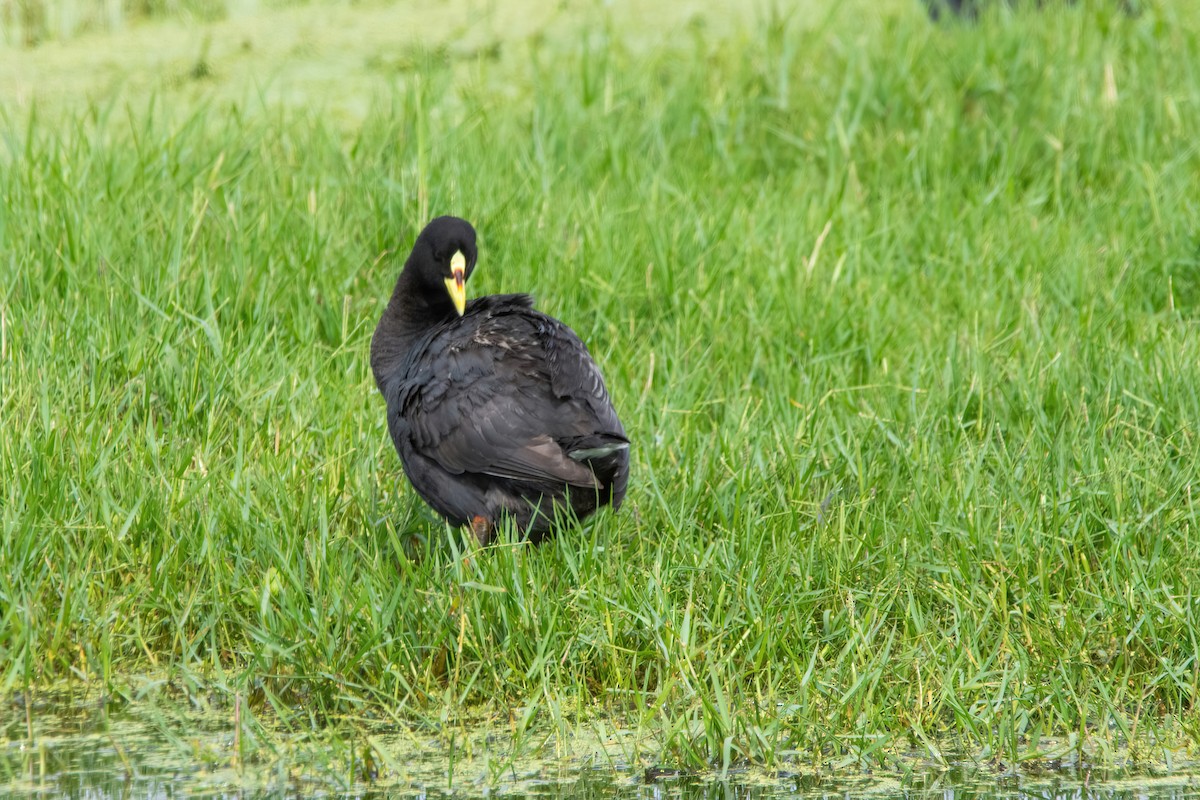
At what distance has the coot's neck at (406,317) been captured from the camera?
4238 mm

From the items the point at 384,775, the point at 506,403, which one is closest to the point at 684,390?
the point at 506,403

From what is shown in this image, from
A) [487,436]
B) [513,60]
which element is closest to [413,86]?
[513,60]

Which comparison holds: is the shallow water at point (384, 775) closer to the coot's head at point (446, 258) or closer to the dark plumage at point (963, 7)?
the coot's head at point (446, 258)

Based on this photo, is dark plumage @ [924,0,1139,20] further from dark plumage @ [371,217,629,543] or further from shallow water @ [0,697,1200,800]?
shallow water @ [0,697,1200,800]

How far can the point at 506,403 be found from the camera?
144 inches

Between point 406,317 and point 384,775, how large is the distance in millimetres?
1685

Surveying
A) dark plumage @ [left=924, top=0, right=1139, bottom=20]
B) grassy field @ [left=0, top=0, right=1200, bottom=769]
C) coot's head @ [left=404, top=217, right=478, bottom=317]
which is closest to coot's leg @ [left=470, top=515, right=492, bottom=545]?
grassy field @ [left=0, top=0, right=1200, bottom=769]

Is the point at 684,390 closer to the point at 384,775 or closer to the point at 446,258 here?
the point at 446,258

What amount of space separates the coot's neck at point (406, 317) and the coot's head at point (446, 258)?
0.02 metres

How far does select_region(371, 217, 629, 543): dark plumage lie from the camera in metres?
3.61

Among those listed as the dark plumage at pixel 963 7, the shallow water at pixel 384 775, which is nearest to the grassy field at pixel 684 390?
the shallow water at pixel 384 775

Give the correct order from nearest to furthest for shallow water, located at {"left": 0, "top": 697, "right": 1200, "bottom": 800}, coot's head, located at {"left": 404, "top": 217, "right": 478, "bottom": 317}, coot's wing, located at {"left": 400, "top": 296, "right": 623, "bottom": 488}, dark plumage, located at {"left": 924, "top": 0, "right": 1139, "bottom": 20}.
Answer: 1. shallow water, located at {"left": 0, "top": 697, "right": 1200, "bottom": 800}
2. coot's wing, located at {"left": 400, "top": 296, "right": 623, "bottom": 488}
3. coot's head, located at {"left": 404, "top": 217, "right": 478, "bottom": 317}
4. dark plumage, located at {"left": 924, "top": 0, "right": 1139, "bottom": 20}

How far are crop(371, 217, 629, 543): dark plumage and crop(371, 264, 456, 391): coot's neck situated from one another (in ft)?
0.99

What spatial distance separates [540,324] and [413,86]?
2.61 meters
